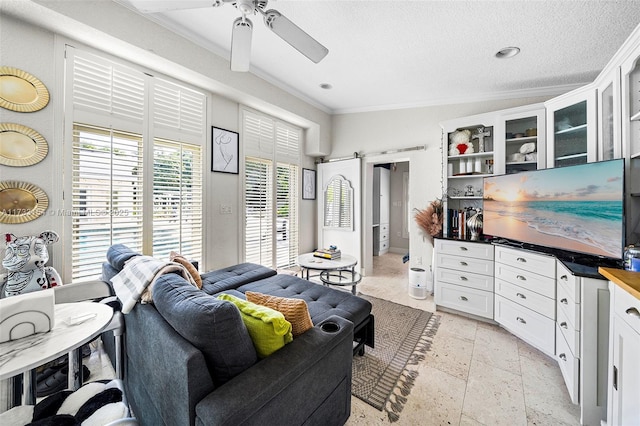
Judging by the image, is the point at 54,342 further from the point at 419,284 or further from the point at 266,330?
the point at 419,284

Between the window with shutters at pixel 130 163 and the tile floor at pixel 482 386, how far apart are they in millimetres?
2331

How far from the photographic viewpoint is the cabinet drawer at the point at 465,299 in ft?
8.10

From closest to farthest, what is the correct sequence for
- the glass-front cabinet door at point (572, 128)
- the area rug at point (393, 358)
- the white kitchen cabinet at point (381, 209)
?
the area rug at point (393, 358) < the glass-front cabinet door at point (572, 128) < the white kitchen cabinet at point (381, 209)

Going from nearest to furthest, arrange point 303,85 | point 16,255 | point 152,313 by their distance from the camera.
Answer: point 152,313 → point 16,255 → point 303,85

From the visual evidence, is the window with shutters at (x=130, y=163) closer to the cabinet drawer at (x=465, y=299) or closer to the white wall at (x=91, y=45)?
the white wall at (x=91, y=45)

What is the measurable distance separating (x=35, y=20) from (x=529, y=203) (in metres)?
4.17

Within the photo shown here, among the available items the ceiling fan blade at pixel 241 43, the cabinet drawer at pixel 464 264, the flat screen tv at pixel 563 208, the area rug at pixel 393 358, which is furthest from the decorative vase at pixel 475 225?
the ceiling fan blade at pixel 241 43

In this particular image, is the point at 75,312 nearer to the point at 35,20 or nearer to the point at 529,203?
the point at 35,20

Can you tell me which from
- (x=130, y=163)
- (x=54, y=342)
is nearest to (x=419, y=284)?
(x=54, y=342)

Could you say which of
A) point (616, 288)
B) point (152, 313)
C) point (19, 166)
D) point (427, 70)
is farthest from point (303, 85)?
point (616, 288)

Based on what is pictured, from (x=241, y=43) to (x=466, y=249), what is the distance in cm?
278

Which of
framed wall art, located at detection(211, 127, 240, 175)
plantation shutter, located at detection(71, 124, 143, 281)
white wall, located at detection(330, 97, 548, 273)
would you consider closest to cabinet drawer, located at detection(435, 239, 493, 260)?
white wall, located at detection(330, 97, 548, 273)

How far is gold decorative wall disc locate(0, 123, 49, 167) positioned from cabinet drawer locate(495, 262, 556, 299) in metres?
3.97

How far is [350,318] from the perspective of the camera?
176cm
